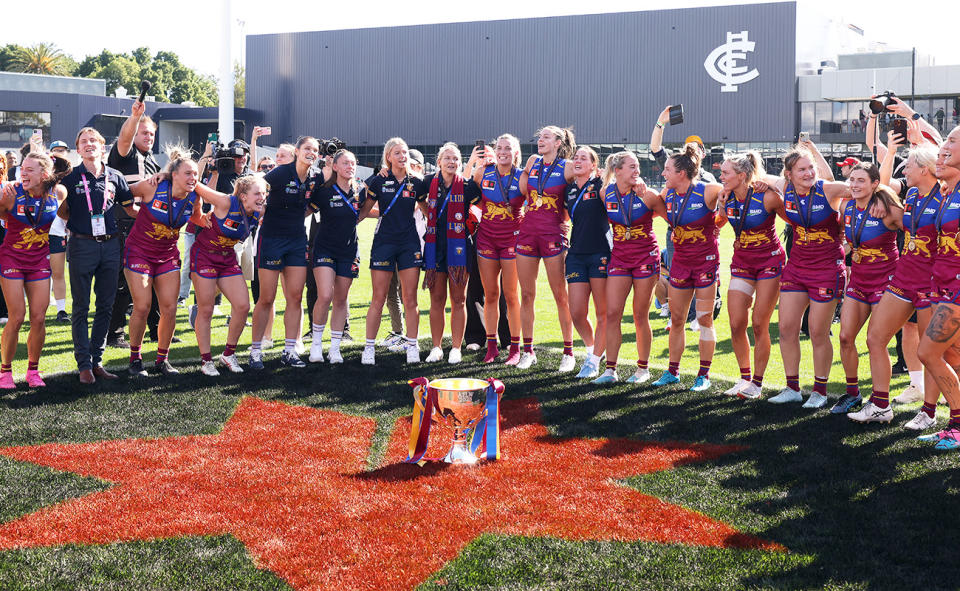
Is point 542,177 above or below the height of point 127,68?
below

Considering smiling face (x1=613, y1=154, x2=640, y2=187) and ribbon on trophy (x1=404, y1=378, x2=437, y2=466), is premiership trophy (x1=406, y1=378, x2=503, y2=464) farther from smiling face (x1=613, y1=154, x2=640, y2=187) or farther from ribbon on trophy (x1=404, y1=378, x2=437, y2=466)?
smiling face (x1=613, y1=154, x2=640, y2=187)

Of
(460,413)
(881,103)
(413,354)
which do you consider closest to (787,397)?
(881,103)

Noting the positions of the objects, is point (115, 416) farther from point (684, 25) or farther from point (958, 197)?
point (684, 25)

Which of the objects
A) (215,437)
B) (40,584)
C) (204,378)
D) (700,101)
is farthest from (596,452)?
(700,101)

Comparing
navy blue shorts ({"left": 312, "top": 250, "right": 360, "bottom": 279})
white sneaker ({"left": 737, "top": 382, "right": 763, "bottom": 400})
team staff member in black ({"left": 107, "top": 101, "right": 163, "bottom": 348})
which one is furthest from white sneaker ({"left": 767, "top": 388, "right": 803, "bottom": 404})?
team staff member in black ({"left": 107, "top": 101, "right": 163, "bottom": 348})

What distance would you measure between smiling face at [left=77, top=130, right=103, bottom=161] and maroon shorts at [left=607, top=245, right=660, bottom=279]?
4.14 metres

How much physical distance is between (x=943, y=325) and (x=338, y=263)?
15.9 feet

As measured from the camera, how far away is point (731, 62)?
132ft

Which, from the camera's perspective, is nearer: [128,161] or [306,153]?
[306,153]

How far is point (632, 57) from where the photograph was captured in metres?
41.8

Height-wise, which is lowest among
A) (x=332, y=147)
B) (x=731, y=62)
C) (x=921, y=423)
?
(x=921, y=423)

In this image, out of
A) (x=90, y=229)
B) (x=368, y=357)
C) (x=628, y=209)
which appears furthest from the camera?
(x=368, y=357)

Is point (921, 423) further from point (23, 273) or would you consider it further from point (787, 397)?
point (23, 273)

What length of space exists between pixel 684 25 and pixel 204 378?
125ft
